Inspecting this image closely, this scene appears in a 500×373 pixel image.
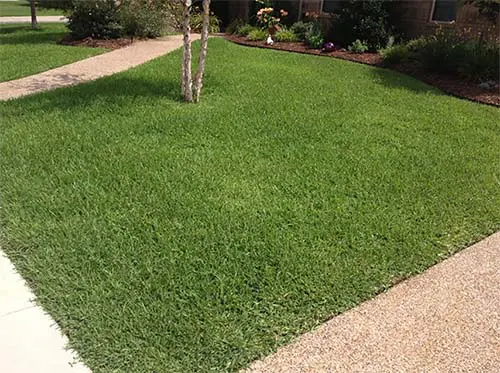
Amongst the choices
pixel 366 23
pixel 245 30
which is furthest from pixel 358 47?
pixel 245 30

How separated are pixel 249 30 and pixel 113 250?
11440mm

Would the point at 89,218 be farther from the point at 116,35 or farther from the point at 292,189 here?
the point at 116,35

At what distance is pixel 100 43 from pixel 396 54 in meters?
7.30

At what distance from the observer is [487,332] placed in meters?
2.44

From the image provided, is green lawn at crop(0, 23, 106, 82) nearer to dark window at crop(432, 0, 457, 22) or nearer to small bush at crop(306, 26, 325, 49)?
small bush at crop(306, 26, 325, 49)

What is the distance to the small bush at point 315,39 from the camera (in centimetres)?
1094

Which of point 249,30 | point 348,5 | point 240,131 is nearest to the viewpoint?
point 240,131

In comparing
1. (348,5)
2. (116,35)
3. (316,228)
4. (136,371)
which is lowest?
(136,371)

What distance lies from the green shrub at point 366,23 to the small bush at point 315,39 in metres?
0.50

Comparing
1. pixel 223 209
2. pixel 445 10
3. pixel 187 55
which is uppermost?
pixel 445 10

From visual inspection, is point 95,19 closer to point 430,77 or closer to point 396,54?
point 396,54

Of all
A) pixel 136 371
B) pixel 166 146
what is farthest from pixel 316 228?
pixel 166 146

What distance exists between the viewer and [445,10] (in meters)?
10.1

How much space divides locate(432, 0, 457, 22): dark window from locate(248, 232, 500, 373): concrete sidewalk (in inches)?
353
